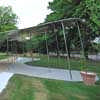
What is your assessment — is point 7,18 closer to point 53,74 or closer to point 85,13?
point 85,13

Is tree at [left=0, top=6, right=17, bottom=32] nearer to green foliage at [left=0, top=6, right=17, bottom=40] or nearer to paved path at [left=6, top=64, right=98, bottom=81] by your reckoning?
green foliage at [left=0, top=6, right=17, bottom=40]

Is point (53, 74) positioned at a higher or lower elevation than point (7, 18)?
lower

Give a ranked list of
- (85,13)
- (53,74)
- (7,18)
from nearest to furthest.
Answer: (53,74), (85,13), (7,18)

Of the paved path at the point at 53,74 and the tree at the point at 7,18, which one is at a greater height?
the tree at the point at 7,18

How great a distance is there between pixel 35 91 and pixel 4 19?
21903mm

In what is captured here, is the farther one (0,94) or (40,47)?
(40,47)

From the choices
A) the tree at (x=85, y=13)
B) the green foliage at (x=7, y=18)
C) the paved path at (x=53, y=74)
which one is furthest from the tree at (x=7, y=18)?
the paved path at (x=53, y=74)

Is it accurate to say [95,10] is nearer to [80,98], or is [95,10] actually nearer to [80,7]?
[80,7]

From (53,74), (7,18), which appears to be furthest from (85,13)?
(7,18)

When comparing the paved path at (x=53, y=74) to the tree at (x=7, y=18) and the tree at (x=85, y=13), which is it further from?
the tree at (x=7, y=18)

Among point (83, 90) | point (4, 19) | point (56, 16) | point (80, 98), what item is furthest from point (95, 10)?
point (4, 19)

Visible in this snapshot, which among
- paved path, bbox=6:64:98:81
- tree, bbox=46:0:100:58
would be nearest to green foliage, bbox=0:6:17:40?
tree, bbox=46:0:100:58

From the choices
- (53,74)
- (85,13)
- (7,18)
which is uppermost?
(7,18)

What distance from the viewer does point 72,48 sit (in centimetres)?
1295
